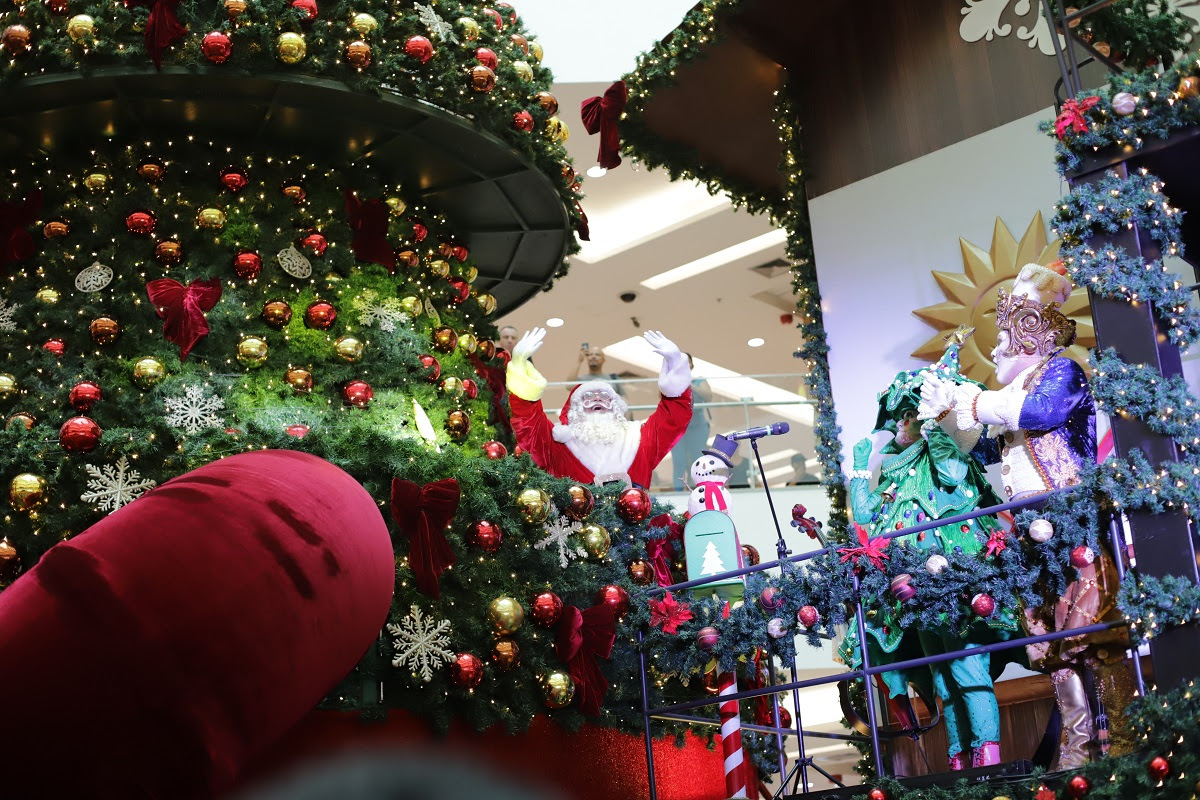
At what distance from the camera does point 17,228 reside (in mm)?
5859

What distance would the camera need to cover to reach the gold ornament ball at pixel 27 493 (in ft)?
15.4

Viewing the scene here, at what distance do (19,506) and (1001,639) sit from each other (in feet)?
14.0

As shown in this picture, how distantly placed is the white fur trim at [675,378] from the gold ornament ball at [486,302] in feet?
3.76

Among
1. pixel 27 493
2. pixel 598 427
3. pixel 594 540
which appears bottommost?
pixel 594 540

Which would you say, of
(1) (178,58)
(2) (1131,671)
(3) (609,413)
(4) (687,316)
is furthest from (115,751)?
(4) (687,316)

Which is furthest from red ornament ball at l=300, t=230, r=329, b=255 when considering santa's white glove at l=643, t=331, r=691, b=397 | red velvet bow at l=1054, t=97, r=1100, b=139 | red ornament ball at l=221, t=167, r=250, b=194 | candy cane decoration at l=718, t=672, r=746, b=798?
red velvet bow at l=1054, t=97, r=1100, b=139

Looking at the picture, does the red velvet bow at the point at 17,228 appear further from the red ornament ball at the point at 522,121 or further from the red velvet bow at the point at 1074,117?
the red velvet bow at the point at 1074,117

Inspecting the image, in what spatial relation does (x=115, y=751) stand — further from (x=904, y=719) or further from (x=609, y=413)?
(x=609, y=413)

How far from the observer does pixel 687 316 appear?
18.1 meters

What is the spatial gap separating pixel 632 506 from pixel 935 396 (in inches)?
64.2

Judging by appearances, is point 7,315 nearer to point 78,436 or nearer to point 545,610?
point 78,436

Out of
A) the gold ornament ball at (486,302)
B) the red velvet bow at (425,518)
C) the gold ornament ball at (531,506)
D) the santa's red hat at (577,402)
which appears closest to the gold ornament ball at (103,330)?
the red velvet bow at (425,518)

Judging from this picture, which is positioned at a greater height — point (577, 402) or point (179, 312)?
point (179, 312)

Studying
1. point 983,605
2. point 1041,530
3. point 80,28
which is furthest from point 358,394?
point 1041,530
